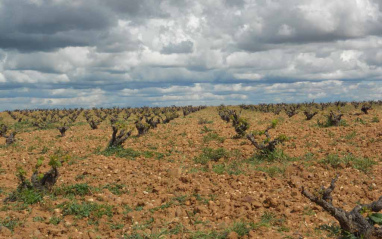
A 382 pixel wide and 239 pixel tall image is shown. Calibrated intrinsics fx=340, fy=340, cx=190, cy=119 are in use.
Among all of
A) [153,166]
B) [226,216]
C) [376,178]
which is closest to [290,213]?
[226,216]

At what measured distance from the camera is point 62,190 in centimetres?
969

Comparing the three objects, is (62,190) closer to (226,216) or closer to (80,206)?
(80,206)

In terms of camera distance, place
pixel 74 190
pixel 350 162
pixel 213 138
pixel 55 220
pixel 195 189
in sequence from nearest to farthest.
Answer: pixel 55 220, pixel 195 189, pixel 74 190, pixel 350 162, pixel 213 138

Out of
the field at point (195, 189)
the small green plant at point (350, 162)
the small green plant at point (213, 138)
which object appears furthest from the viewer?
the small green plant at point (213, 138)

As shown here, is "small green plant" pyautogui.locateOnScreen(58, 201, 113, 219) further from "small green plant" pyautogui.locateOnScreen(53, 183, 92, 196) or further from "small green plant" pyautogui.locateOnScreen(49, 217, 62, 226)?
"small green plant" pyautogui.locateOnScreen(53, 183, 92, 196)

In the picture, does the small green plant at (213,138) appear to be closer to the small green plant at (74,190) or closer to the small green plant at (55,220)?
the small green plant at (74,190)

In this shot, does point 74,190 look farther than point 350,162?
No

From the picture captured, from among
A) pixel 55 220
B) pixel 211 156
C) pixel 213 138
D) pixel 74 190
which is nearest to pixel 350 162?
pixel 211 156

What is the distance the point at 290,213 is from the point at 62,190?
20.5 ft

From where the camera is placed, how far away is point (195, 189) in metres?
9.60

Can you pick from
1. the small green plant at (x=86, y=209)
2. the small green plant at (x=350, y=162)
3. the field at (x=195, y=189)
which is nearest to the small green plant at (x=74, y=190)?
the field at (x=195, y=189)

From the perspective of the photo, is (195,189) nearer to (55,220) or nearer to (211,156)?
(55,220)

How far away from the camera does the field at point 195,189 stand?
7.25 meters

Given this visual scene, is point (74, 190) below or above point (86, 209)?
above
